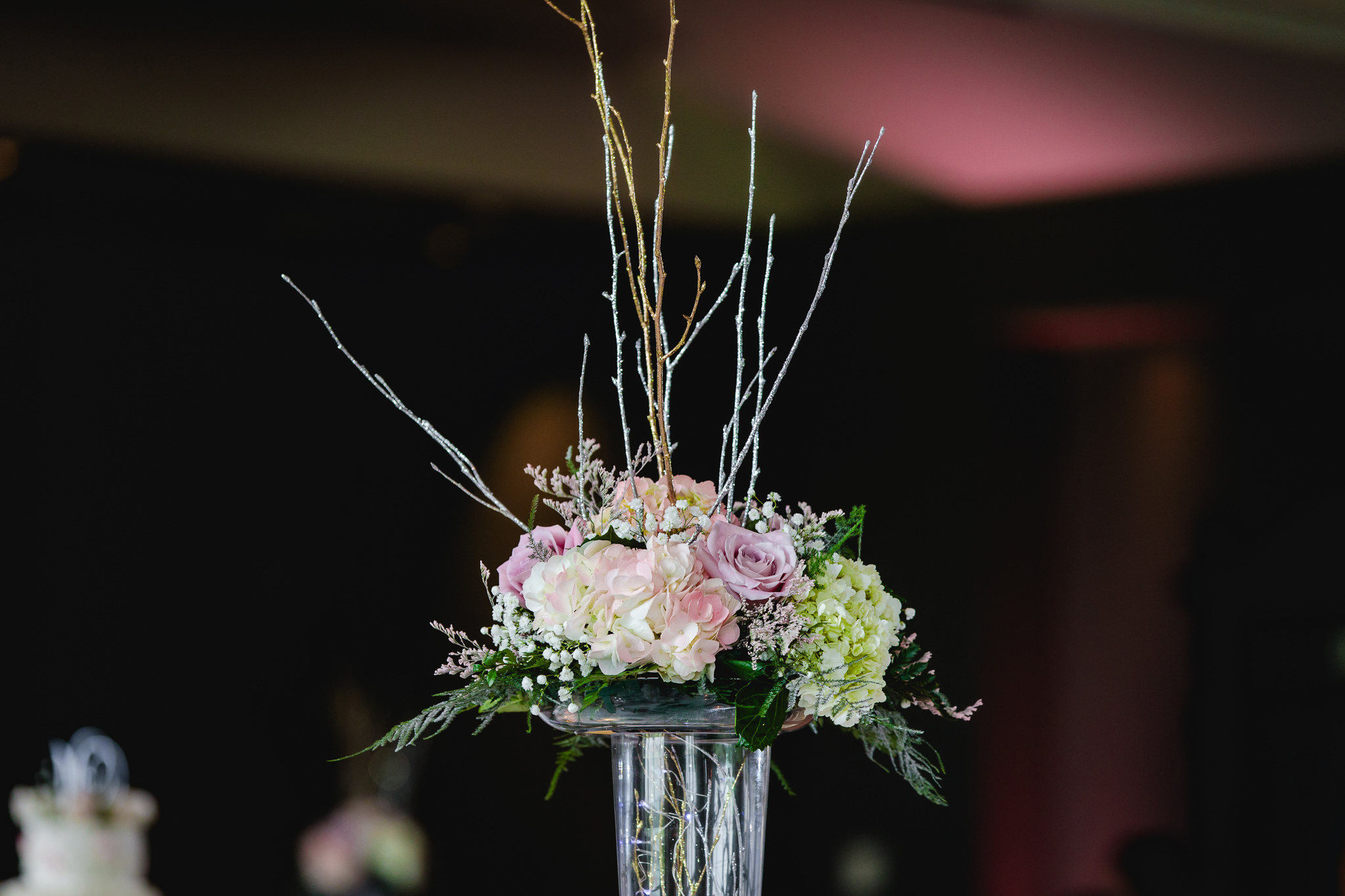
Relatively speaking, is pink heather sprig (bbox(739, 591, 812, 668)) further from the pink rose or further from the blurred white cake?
the blurred white cake

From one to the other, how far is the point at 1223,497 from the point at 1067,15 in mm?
1467

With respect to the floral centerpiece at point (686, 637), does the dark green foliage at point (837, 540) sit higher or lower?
higher

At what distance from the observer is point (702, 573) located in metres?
1.11

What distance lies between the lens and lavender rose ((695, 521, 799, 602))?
42.8 inches

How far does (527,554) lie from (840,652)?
0.91ft

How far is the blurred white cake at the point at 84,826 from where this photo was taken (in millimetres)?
3002

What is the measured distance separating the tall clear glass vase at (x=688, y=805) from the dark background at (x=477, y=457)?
1.82 meters

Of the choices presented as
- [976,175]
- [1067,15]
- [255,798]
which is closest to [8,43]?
[255,798]

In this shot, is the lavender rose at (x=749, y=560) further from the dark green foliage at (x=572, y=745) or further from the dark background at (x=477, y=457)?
the dark background at (x=477, y=457)

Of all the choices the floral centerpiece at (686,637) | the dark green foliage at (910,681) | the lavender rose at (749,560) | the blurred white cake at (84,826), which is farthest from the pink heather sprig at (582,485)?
the blurred white cake at (84,826)

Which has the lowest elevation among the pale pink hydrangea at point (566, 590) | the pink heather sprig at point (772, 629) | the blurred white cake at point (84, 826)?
the blurred white cake at point (84, 826)

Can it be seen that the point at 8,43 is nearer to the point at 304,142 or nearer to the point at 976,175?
the point at 304,142

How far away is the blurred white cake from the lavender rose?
244 cm

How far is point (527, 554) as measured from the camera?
117cm
